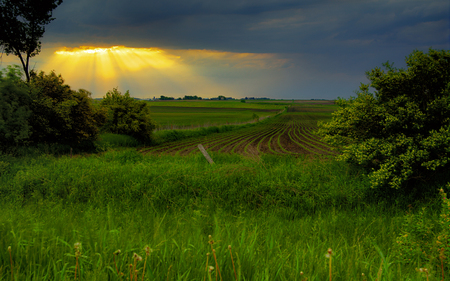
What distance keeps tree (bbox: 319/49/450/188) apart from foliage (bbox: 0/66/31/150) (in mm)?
16883

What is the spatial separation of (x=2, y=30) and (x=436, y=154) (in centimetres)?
2771

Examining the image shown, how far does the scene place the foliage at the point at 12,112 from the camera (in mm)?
12922

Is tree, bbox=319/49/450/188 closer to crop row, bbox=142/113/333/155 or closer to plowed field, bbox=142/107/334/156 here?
plowed field, bbox=142/107/334/156

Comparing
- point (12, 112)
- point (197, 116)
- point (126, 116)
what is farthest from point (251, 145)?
point (197, 116)

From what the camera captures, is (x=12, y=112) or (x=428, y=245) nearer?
(x=428, y=245)

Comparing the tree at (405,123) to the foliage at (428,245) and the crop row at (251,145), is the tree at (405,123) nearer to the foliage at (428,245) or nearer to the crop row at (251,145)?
the foliage at (428,245)

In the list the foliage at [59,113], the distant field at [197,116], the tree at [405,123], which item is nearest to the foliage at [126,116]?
the distant field at [197,116]

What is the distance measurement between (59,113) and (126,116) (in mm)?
8621

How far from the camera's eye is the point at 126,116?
2575 cm

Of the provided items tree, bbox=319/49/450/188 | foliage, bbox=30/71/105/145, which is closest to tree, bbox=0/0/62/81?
foliage, bbox=30/71/105/145

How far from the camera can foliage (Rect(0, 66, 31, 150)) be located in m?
12.9

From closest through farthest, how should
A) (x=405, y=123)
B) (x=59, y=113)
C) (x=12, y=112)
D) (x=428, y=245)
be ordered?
(x=428, y=245)
(x=405, y=123)
(x=12, y=112)
(x=59, y=113)

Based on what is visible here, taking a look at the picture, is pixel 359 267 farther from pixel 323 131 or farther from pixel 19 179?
pixel 19 179

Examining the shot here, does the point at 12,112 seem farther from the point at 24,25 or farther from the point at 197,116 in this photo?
the point at 197,116
